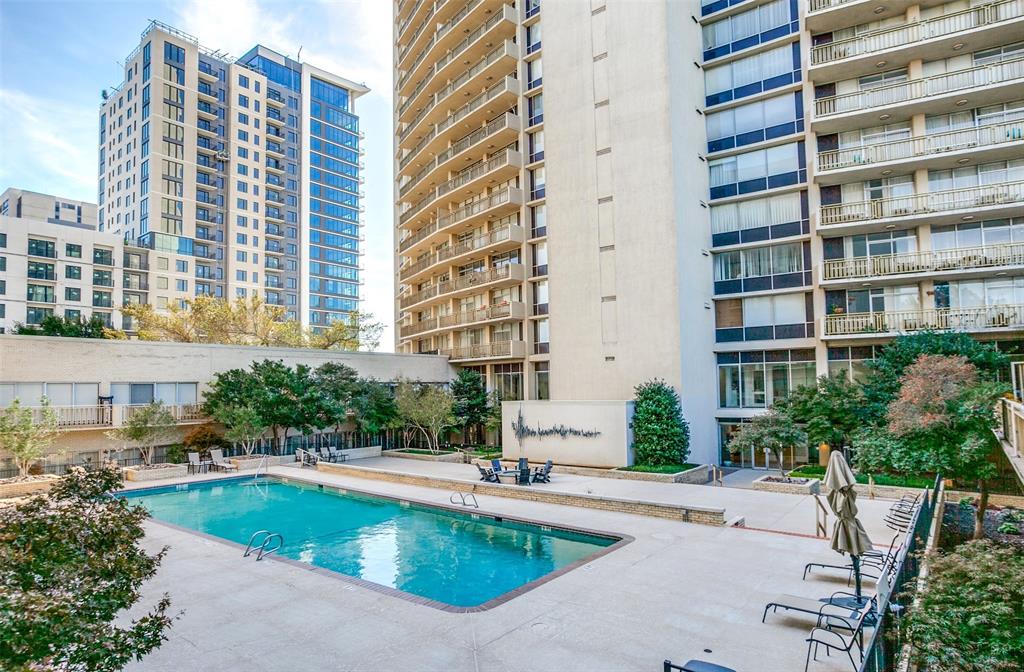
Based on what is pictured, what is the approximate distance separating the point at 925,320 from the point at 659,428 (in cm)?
1147

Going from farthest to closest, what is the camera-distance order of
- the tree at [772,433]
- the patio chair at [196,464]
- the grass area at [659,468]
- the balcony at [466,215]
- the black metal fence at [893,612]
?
the balcony at [466,215]
the patio chair at [196,464]
the grass area at [659,468]
the tree at [772,433]
the black metal fence at [893,612]

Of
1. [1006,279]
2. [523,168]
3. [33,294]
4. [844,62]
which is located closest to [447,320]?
[523,168]

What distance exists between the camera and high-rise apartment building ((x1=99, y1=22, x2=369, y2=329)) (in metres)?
62.6

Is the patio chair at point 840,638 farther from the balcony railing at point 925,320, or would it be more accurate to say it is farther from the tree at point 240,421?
the tree at point 240,421

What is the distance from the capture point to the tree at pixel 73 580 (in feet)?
14.3

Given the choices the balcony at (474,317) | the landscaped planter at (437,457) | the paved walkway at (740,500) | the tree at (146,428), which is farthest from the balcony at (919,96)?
the tree at (146,428)

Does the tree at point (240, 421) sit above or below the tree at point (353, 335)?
below

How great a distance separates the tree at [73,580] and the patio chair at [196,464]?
23.1 metres

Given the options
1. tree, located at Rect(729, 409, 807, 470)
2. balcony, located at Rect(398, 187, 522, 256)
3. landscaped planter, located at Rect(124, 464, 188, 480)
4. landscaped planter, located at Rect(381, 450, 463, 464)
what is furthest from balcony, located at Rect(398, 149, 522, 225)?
landscaped planter, located at Rect(124, 464, 188, 480)

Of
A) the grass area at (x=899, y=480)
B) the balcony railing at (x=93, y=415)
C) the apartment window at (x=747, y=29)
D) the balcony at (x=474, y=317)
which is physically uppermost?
the apartment window at (x=747, y=29)

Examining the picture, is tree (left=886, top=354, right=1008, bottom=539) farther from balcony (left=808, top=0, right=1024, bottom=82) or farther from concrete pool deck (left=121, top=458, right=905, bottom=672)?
balcony (left=808, top=0, right=1024, bottom=82)

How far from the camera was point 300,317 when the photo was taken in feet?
250

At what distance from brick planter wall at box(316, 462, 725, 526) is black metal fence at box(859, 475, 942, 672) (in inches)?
206

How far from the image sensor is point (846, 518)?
8727 millimetres
